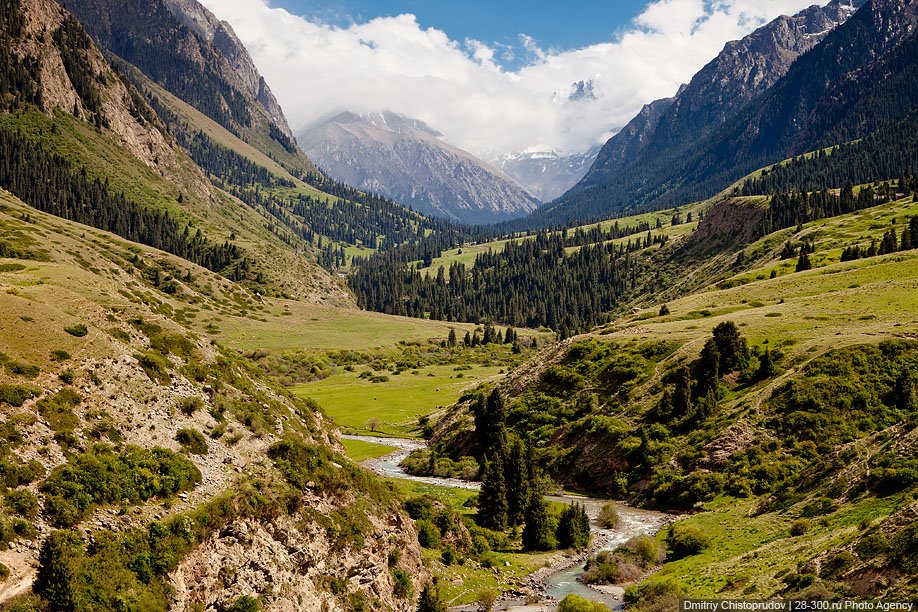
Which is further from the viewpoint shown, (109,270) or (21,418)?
(109,270)

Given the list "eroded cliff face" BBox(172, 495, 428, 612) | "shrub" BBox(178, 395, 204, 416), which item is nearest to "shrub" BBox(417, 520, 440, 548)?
"eroded cliff face" BBox(172, 495, 428, 612)

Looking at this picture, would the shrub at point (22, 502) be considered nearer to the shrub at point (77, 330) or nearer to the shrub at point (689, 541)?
the shrub at point (77, 330)

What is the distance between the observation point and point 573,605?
4300 centimetres

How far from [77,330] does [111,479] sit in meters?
13.0

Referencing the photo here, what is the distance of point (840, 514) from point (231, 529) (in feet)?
134

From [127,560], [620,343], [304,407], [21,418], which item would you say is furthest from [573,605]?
[620,343]

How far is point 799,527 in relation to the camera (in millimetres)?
47000

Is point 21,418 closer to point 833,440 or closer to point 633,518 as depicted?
point 633,518

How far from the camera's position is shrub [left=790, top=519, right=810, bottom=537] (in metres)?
46.5

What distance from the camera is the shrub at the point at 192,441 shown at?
1655 inches

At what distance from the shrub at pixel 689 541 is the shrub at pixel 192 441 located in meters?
39.3

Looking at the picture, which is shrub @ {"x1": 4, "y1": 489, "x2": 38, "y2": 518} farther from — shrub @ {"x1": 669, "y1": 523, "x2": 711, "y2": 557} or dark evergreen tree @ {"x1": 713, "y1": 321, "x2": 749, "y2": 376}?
dark evergreen tree @ {"x1": 713, "y1": 321, "x2": 749, "y2": 376}

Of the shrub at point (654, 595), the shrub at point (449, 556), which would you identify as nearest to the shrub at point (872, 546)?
the shrub at point (654, 595)

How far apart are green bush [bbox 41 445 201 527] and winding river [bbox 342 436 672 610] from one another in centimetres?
2557
